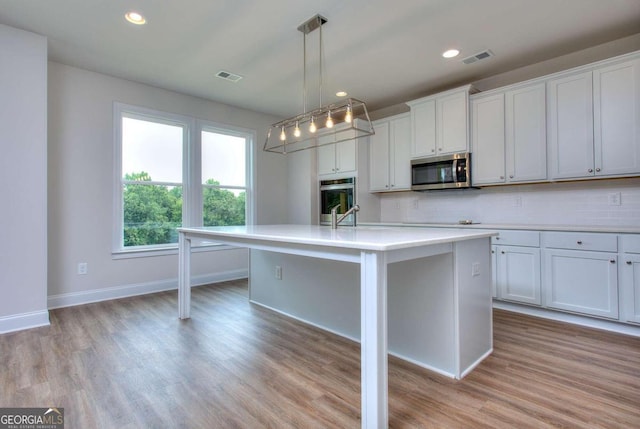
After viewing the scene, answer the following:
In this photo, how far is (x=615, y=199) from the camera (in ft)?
9.91

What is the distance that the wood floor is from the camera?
1.58 m

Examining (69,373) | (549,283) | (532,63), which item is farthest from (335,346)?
(532,63)

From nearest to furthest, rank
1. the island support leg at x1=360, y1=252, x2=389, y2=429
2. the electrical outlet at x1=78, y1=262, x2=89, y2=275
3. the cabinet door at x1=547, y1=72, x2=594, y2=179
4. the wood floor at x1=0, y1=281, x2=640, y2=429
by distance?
the island support leg at x1=360, y1=252, x2=389, y2=429 → the wood floor at x1=0, y1=281, x2=640, y2=429 → the cabinet door at x1=547, y1=72, x2=594, y2=179 → the electrical outlet at x1=78, y1=262, x2=89, y2=275

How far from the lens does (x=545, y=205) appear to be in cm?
342

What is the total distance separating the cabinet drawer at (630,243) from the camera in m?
2.56

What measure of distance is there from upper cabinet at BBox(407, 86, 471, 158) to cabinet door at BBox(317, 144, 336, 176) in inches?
48.5

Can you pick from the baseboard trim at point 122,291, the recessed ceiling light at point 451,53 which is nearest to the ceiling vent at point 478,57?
the recessed ceiling light at point 451,53

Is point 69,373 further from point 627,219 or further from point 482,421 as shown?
point 627,219

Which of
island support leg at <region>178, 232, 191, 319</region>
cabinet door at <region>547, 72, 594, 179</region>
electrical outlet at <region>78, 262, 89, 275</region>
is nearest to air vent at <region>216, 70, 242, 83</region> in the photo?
island support leg at <region>178, 232, 191, 319</region>

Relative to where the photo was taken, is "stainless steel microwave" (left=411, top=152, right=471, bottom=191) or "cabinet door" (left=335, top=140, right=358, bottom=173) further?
"cabinet door" (left=335, top=140, right=358, bottom=173)

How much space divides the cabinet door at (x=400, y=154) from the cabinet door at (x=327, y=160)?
0.88m

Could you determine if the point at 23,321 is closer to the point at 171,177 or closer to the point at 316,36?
the point at 171,177

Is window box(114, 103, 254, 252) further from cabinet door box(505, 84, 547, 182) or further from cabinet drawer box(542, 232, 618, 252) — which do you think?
cabinet drawer box(542, 232, 618, 252)

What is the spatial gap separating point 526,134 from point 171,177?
425 cm
